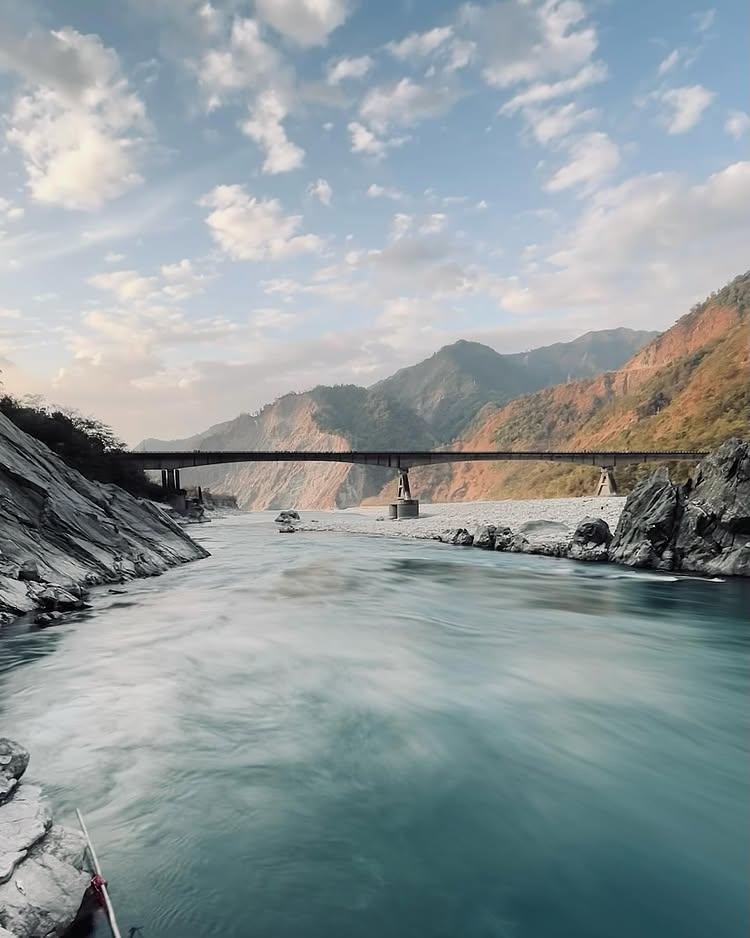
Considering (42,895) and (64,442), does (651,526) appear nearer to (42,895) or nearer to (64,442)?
(42,895)

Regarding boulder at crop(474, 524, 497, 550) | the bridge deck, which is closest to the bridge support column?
the bridge deck

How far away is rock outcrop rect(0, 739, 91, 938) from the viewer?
4.04 meters

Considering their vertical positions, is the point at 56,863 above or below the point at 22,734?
above

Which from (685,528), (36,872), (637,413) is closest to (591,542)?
(685,528)

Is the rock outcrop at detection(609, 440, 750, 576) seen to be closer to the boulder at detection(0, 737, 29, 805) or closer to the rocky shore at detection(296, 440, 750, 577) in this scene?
the rocky shore at detection(296, 440, 750, 577)

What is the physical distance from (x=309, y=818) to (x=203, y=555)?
96.9 feet

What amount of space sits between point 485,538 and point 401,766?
30.0m

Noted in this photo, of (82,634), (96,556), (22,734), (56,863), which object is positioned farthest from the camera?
(96,556)

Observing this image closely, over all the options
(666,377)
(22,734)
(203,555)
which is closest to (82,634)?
(22,734)

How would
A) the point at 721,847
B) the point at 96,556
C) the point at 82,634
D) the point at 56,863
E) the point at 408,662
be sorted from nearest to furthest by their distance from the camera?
1. the point at 56,863
2. the point at 721,847
3. the point at 408,662
4. the point at 82,634
5. the point at 96,556

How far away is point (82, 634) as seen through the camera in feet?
48.3

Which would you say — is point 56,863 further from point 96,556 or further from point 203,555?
point 203,555

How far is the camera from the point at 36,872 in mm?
4465

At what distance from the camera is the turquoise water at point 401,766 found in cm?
513
